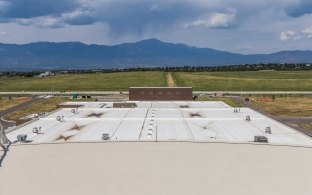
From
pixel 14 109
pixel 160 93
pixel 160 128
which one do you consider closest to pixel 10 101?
pixel 14 109

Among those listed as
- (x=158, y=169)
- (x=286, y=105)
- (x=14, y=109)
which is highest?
(x=158, y=169)

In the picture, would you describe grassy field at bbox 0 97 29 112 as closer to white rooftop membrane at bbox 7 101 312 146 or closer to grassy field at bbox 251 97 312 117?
grassy field at bbox 251 97 312 117

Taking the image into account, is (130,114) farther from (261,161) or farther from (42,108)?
(42,108)

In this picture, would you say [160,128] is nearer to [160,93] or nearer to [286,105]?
[160,93]

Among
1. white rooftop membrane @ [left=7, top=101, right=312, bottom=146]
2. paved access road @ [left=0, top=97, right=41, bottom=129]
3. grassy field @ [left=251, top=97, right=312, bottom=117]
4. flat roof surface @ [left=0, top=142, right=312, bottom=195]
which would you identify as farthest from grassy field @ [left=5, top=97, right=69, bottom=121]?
flat roof surface @ [left=0, top=142, right=312, bottom=195]

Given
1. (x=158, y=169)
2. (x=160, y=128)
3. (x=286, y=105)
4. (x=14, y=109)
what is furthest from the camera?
(x=286, y=105)

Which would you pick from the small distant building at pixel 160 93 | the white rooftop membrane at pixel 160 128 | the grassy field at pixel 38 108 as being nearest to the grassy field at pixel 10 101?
the grassy field at pixel 38 108

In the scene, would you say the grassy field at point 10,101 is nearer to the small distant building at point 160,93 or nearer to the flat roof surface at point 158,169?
the small distant building at point 160,93

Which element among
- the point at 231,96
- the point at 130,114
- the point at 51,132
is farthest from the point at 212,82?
the point at 51,132
